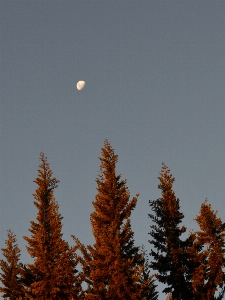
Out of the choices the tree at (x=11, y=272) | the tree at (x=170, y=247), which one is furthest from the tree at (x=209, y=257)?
the tree at (x=11, y=272)

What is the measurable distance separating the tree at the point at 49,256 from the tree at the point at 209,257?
11785 mm

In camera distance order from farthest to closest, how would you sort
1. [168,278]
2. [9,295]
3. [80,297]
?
1. [9,295]
2. [80,297]
3. [168,278]

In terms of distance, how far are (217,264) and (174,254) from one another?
4664 mm

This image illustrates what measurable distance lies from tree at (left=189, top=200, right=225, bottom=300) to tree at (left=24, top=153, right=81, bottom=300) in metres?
11.8

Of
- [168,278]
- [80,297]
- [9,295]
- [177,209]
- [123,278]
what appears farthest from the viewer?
[9,295]

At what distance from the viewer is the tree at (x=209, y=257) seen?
133 ft

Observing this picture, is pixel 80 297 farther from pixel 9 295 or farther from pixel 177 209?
pixel 177 209

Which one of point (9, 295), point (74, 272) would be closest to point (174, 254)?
point (74, 272)

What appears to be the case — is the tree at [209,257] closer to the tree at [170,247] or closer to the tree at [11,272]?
the tree at [170,247]

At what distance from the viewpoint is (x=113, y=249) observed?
122 feet

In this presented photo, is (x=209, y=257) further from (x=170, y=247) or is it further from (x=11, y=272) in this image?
(x=11, y=272)

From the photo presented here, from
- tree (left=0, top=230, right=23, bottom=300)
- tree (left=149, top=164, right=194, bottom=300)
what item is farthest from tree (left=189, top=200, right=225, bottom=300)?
tree (left=0, top=230, right=23, bottom=300)

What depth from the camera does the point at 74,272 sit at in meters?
46.1

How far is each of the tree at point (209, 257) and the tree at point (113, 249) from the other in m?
4.92
